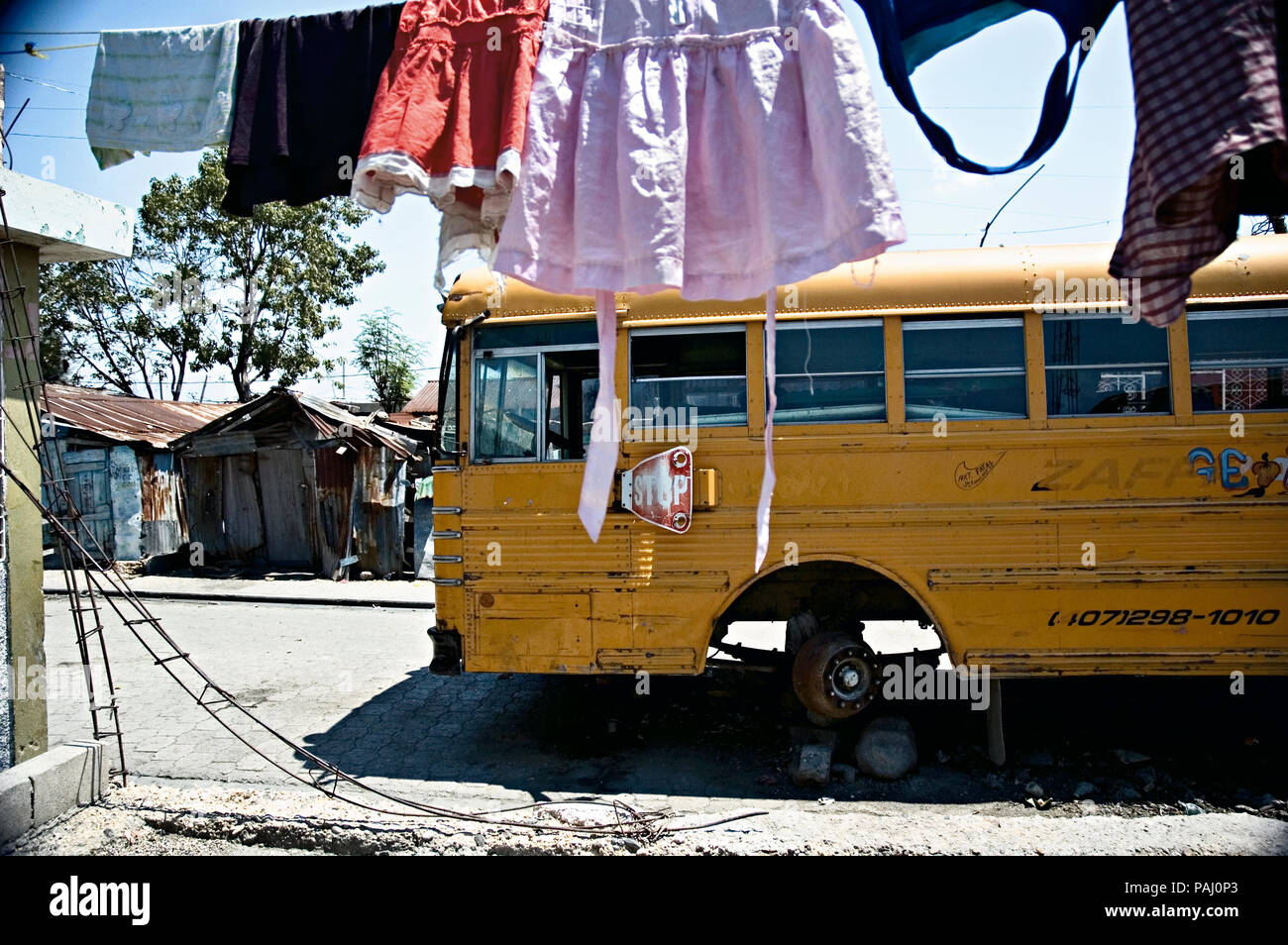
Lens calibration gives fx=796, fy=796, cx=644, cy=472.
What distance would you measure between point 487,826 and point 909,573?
2.93m

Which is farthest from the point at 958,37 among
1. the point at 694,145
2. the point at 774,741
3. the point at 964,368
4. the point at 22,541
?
the point at 22,541

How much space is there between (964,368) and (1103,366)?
0.84 metres

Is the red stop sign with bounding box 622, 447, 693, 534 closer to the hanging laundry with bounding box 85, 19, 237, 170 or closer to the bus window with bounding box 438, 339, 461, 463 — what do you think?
the bus window with bounding box 438, 339, 461, 463

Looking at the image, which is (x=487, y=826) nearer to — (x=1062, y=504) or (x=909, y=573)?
(x=909, y=573)

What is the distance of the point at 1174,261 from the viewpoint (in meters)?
2.25

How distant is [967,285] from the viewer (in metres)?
5.13

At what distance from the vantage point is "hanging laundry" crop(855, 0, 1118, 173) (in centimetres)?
248

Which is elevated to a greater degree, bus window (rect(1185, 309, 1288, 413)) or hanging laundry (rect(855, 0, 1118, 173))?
hanging laundry (rect(855, 0, 1118, 173))

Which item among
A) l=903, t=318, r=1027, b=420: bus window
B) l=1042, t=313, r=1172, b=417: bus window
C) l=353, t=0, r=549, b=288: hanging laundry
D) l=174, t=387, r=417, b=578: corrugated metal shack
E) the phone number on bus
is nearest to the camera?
l=353, t=0, r=549, b=288: hanging laundry

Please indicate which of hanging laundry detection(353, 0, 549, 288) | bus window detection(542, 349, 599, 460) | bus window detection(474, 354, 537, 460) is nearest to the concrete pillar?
bus window detection(474, 354, 537, 460)

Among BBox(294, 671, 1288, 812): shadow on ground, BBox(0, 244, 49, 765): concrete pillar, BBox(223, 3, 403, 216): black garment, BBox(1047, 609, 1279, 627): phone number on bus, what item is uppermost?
BBox(223, 3, 403, 216): black garment

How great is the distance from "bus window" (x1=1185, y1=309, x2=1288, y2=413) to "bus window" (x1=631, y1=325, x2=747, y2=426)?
110 inches
